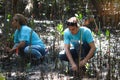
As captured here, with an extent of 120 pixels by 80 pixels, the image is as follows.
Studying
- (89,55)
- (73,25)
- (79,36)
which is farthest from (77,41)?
(73,25)

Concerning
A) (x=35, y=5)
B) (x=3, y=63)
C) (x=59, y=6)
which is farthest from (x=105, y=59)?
(x=35, y=5)

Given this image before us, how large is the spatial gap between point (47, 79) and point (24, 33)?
4.21ft

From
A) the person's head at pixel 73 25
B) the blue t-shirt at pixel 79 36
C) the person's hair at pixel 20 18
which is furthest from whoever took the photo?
the person's hair at pixel 20 18

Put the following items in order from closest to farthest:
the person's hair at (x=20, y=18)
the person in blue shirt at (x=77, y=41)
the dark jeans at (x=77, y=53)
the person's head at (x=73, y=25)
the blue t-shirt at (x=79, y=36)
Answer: the person's head at (x=73, y=25) < the person in blue shirt at (x=77, y=41) < the blue t-shirt at (x=79, y=36) < the dark jeans at (x=77, y=53) < the person's hair at (x=20, y=18)

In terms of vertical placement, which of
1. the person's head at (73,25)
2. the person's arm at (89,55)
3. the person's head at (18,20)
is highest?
the person's head at (18,20)

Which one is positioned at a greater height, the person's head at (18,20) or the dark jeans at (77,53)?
the person's head at (18,20)

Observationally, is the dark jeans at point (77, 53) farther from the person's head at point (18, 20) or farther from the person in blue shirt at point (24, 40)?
the person's head at point (18, 20)

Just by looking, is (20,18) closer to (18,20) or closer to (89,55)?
(18,20)

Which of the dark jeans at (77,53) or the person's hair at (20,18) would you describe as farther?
the person's hair at (20,18)

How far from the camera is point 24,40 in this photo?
6211 mm

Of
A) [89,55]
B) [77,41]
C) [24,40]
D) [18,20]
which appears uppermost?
[18,20]

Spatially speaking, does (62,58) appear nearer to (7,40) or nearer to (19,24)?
(19,24)

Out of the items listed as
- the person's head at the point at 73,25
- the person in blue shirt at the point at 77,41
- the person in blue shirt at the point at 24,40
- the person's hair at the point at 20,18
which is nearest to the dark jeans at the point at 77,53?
the person in blue shirt at the point at 77,41

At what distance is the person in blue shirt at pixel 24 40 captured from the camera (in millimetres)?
6129
